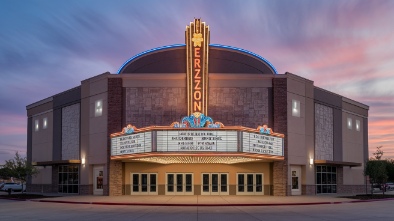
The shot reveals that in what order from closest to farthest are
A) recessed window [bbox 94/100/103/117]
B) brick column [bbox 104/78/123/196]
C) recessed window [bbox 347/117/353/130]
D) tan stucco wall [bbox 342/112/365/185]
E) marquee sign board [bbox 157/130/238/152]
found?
marquee sign board [bbox 157/130/238/152] → brick column [bbox 104/78/123/196] → recessed window [bbox 94/100/103/117] → tan stucco wall [bbox 342/112/365/185] → recessed window [bbox 347/117/353/130]

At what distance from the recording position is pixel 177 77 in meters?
37.4

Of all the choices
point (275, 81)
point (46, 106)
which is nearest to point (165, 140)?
point (275, 81)

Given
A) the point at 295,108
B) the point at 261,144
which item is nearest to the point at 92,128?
the point at 261,144

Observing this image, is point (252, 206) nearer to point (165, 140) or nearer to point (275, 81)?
A: point (165, 140)

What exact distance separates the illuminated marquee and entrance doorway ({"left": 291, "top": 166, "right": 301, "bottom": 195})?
30.3 ft

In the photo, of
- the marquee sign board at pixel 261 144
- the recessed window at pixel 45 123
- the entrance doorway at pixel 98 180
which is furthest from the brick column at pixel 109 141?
the recessed window at pixel 45 123

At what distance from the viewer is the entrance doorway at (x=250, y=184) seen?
38562mm

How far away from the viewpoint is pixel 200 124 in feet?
109

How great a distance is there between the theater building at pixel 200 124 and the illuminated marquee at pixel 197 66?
74mm

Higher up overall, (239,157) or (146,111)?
(146,111)

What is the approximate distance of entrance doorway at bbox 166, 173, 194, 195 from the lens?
3847 centimetres

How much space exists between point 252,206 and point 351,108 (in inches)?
897

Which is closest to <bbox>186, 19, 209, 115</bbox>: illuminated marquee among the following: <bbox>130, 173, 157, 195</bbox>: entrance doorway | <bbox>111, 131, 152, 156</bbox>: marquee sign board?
<bbox>111, 131, 152, 156</bbox>: marquee sign board

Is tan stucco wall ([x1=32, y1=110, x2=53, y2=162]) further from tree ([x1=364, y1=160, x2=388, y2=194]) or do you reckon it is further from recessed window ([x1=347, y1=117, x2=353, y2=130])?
tree ([x1=364, y1=160, x2=388, y2=194])
